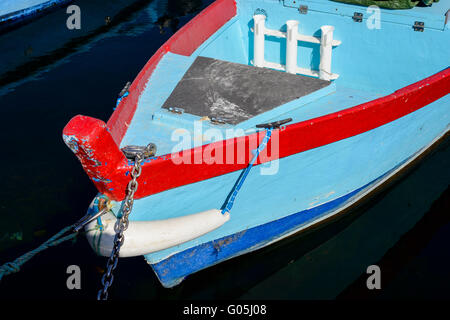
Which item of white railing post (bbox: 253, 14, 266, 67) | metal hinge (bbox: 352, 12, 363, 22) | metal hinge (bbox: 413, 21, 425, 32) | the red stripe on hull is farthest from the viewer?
white railing post (bbox: 253, 14, 266, 67)

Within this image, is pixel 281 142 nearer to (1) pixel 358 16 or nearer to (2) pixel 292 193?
(2) pixel 292 193

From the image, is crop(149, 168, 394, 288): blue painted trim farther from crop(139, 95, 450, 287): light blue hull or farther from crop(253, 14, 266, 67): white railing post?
crop(253, 14, 266, 67): white railing post

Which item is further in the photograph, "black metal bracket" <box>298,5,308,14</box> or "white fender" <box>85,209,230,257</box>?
"black metal bracket" <box>298,5,308,14</box>

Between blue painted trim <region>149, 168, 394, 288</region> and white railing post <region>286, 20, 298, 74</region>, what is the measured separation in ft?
7.27

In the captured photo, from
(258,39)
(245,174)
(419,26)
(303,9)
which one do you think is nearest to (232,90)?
(245,174)

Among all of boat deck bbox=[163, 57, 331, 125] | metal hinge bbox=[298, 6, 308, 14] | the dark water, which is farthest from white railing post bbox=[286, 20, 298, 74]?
the dark water

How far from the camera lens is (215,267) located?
19.2 ft

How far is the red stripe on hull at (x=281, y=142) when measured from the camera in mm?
3969

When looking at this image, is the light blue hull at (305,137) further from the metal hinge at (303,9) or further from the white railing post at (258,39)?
the white railing post at (258,39)

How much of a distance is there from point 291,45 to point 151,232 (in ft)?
13.0

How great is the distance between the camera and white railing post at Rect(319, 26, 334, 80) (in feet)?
22.3

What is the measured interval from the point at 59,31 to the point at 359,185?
888 centimetres
